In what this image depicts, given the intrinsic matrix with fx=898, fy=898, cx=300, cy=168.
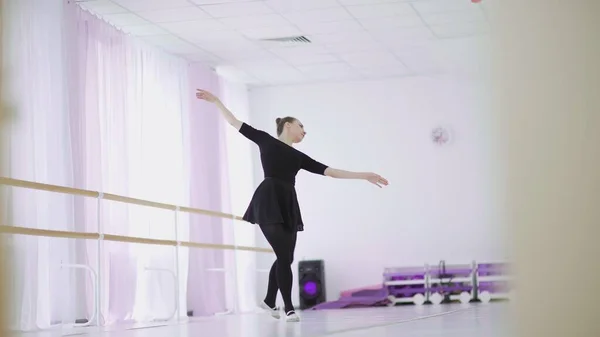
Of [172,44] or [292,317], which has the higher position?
[172,44]

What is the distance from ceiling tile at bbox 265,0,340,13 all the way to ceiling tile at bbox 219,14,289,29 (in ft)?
0.73

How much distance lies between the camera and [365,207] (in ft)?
39.9

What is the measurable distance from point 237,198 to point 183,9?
12.4ft

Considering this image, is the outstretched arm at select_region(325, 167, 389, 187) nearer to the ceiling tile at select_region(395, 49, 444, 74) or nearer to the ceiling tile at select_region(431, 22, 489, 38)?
the ceiling tile at select_region(431, 22, 489, 38)

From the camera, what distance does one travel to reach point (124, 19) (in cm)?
879

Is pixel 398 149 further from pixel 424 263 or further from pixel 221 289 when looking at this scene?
pixel 221 289

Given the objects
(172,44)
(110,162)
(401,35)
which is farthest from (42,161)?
(401,35)

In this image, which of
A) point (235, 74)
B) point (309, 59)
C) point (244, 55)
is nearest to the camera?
point (244, 55)

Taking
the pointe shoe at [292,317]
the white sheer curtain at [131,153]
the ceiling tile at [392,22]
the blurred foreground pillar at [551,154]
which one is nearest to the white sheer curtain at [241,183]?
the white sheer curtain at [131,153]

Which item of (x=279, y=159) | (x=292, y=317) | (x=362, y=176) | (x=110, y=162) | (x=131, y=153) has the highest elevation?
(x=131, y=153)

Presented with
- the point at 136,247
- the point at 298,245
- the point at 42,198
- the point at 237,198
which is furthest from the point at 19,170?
the point at 298,245

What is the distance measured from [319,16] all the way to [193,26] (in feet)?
4.23

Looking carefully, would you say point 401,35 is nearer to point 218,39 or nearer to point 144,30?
point 218,39

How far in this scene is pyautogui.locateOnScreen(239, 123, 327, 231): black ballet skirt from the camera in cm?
563
